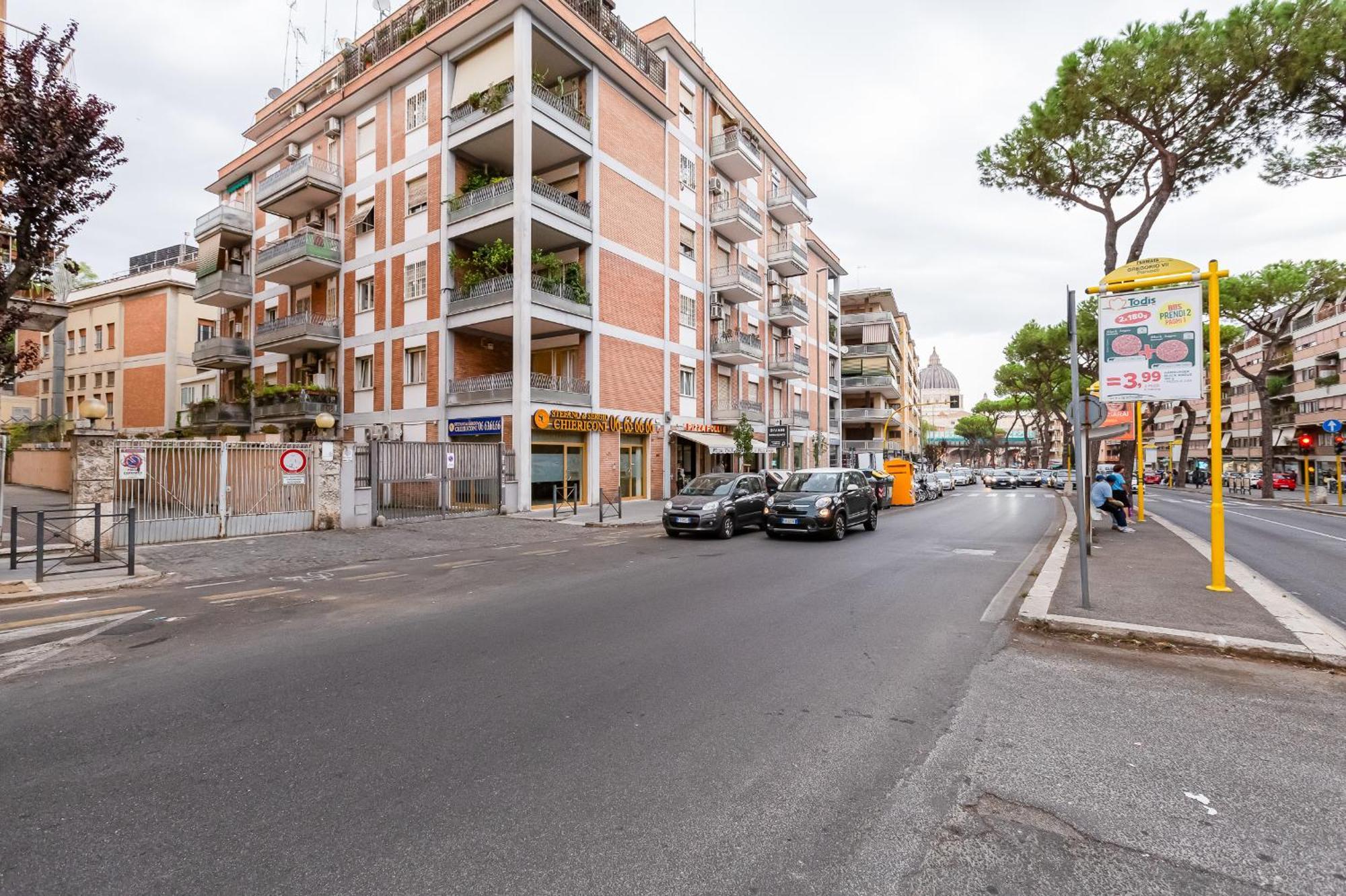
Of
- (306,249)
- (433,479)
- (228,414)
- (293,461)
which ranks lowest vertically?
(433,479)

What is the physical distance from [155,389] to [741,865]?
154 feet

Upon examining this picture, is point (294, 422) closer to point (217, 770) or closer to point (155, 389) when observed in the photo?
point (155, 389)

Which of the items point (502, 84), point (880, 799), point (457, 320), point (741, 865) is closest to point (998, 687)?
point (880, 799)

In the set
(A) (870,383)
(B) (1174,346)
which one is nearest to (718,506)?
(B) (1174,346)

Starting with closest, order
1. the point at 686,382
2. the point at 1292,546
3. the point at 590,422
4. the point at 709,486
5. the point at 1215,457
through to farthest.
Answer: the point at 1215,457 < the point at 1292,546 < the point at 709,486 < the point at 590,422 < the point at 686,382

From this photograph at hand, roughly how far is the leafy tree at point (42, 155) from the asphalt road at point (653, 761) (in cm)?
717

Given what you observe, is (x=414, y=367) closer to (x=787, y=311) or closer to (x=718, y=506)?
(x=718, y=506)

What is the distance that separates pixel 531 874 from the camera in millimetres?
2439

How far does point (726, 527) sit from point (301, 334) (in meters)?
20.8

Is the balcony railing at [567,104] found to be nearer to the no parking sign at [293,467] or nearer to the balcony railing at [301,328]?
the balcony railing at [301,328]

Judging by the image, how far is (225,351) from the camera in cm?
3062

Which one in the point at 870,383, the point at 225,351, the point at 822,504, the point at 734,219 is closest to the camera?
the point at 822,504

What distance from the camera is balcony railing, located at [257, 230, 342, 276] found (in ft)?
84.2

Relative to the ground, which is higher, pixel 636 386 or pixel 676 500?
pixel 636 386
